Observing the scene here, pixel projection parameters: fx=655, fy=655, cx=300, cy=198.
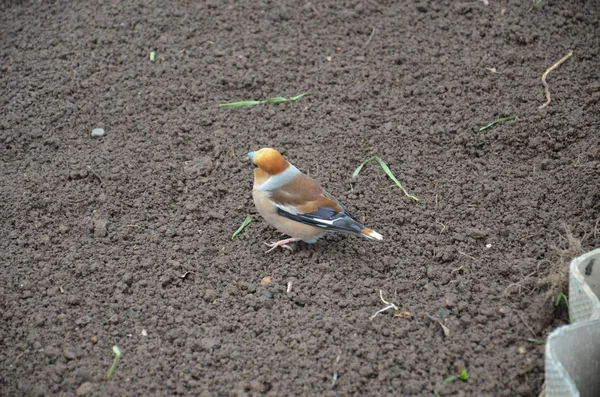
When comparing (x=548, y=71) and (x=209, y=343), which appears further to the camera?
(x=548, y=71)

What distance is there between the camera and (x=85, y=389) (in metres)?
3.96

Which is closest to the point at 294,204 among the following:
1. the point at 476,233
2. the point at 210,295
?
the point at 210,295

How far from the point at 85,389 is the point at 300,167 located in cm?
244

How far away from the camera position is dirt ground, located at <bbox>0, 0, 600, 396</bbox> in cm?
409

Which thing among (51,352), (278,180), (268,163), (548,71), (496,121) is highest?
(548,71)

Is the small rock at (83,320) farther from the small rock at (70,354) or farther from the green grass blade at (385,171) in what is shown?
the green grass blade at (385,171)

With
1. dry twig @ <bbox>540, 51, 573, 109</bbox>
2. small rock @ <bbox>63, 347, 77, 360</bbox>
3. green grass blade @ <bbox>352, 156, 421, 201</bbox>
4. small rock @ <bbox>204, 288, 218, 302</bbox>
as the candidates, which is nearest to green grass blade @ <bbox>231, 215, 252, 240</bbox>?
small rock @ <bbox>204, 288, 218, 302</bbox>

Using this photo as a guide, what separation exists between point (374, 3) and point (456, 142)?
2.10m

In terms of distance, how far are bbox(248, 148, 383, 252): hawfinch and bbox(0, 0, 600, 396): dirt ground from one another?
200 millimetres

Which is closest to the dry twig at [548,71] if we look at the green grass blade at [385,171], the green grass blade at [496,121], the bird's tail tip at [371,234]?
the green grass blade at [496,121]

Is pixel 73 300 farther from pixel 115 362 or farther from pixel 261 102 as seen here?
pixel 261 102

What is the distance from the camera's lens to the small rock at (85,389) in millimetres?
3953

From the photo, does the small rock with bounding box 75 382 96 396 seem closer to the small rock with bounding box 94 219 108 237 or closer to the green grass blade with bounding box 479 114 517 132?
the small rock with bounding box 94 219 108 237

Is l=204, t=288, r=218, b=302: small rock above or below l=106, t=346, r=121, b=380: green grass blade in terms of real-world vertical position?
above
